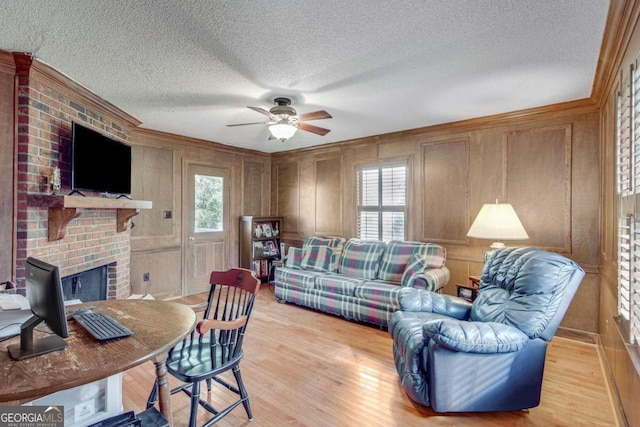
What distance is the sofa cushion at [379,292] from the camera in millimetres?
3490

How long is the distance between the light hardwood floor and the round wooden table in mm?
767

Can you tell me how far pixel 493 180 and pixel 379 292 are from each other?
1899 millimetres

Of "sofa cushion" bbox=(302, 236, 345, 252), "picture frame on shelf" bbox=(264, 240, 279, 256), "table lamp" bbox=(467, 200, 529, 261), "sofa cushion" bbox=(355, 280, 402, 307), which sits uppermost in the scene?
"table lamp" bbox=(467, 200, 529, 261)

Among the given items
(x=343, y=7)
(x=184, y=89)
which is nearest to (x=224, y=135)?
(x=184, y=89)

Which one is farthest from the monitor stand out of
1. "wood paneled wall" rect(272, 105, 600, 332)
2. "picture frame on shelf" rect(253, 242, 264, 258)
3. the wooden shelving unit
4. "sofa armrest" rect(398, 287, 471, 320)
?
"picture frame on shelf" rect(253, 242, 264, 258)

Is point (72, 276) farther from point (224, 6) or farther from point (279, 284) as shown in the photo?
point (224, 6)

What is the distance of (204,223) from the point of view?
5.20 meters

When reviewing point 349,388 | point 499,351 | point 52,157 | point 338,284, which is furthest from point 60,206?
point 499,351

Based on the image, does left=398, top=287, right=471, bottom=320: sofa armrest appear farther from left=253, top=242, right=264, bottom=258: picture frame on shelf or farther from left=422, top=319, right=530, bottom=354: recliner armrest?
left=253, top=242, right=264, bottom=258: picture frame on shelf

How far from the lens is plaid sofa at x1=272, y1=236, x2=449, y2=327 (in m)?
3.57

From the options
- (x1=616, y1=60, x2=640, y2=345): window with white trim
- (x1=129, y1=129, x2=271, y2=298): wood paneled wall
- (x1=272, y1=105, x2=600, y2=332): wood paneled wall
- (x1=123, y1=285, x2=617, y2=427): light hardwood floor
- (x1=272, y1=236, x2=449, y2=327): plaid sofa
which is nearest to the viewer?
(x1=616, y1=60, x2=640, y2=345): window with white trim

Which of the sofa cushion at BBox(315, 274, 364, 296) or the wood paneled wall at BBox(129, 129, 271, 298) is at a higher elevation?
the wood paneled wall at BBox(129, 129, 271, 298)

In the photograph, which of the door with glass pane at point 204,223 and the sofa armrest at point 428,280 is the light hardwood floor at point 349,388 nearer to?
the sofa armrest at point 428,280

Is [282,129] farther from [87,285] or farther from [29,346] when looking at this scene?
[87,285]
